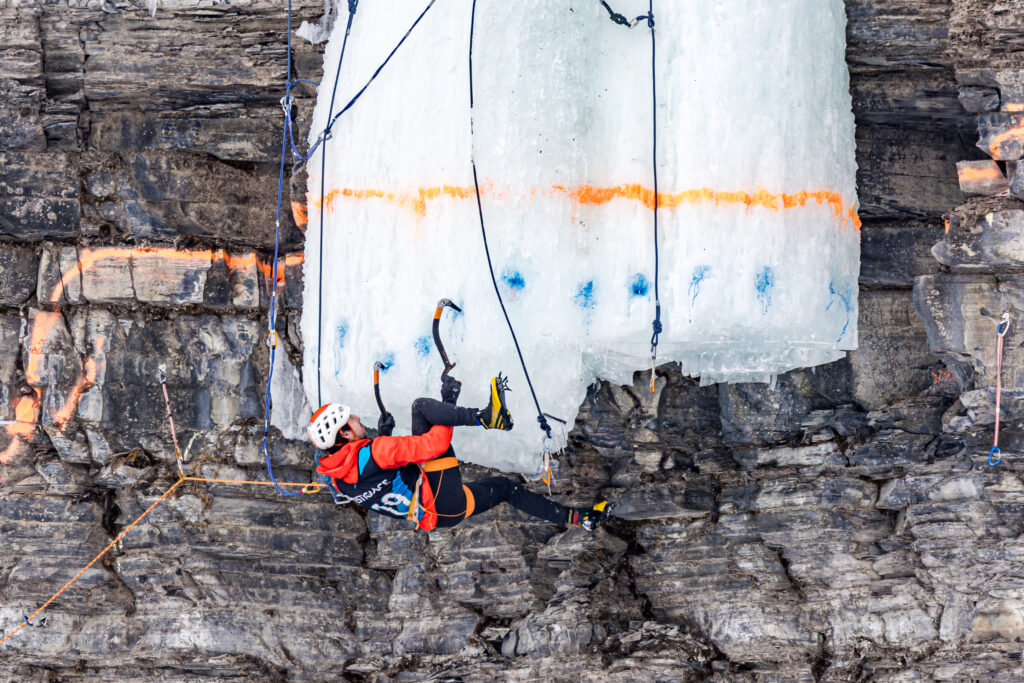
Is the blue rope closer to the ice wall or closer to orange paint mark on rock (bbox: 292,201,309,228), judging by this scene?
orange paint mark on rock (bbox: 292,201,309,228)

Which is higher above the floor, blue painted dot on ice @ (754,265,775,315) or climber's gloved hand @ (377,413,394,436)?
blue painted dot on ice @ (754,265,775,315)

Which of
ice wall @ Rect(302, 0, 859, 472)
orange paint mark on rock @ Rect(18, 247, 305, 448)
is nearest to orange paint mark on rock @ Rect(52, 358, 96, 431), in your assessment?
orange paint mark on rock @ Rect(18, 247, 305, 448)

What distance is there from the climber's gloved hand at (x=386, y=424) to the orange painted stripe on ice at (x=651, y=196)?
1.71m

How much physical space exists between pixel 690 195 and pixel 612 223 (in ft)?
2.10

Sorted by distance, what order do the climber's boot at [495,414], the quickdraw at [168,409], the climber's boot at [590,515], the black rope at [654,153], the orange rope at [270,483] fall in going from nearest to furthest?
1. the climber's boot at [495,414]
2. the black rope at [654,153]
3. the climber's boot at [590,515]
4. the quickdraw at [168,409]
5. the orange rope at [270,483]

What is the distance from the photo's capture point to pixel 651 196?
897 cm

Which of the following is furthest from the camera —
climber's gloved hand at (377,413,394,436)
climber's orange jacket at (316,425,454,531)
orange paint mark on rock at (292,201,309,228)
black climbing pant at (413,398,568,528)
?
orange paint mark on rock at (292,201,309,228)

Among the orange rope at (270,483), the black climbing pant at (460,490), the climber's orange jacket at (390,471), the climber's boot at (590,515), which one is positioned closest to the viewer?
the black climbing pant at (460,490)

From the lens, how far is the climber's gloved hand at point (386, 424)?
946 centimetres

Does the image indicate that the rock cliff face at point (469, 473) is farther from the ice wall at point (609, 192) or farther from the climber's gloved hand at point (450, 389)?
the climber's gloved hand at point (450, 389)

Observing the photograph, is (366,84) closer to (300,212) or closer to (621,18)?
(300,212)

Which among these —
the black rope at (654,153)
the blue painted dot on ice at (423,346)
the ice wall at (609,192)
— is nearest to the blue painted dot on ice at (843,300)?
the ice wall at (609,192)

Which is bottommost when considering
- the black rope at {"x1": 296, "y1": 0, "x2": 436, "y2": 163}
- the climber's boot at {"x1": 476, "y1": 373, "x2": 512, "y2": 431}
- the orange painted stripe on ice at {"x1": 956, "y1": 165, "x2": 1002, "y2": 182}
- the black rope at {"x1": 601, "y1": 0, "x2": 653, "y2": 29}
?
the climber's boot at {"x1": 476, "y1": 373, "x2": 512, "y2": 431}

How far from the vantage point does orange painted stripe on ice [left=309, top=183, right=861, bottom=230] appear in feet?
29.1
